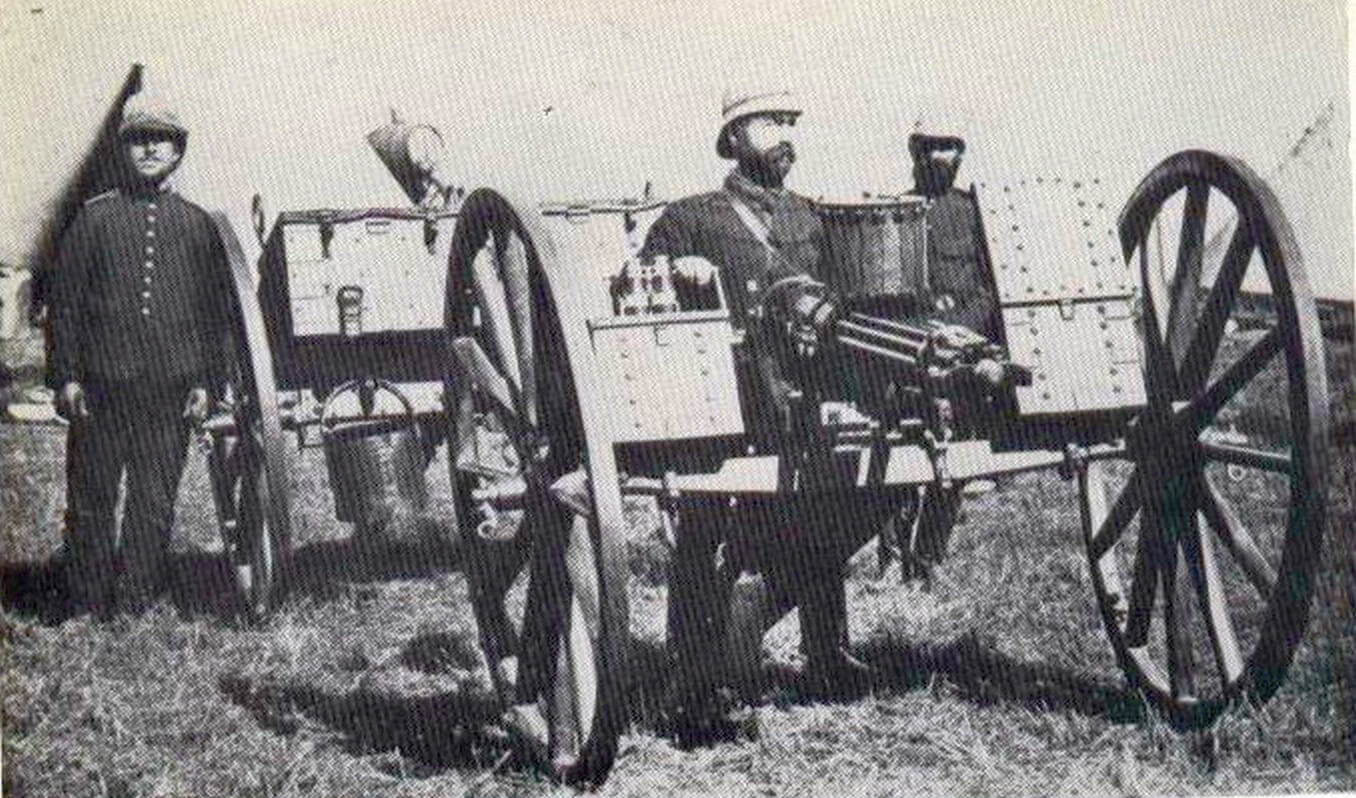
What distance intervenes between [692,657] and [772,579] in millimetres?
368

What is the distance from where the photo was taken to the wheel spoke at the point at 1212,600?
3980mm

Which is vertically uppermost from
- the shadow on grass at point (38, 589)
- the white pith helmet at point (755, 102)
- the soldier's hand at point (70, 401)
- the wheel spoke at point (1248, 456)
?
the white pith helmet at point (755, 102)

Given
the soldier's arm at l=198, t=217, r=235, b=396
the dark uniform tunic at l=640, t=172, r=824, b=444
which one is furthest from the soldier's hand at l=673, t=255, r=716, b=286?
the soldier's arm at l=198, t=217, r=235, b=396

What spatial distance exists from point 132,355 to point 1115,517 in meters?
3.25

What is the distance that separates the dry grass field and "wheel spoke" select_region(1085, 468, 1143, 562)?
362mm

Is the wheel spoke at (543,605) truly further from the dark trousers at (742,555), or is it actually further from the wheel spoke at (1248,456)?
the wheel spoke at (1248,456)

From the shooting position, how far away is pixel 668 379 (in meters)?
3.81

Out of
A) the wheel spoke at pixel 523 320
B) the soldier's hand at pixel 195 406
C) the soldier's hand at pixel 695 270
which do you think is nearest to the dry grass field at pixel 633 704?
the soldier's hand at pixel 195 406

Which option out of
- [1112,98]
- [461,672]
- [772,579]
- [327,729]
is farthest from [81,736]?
[1112,98]

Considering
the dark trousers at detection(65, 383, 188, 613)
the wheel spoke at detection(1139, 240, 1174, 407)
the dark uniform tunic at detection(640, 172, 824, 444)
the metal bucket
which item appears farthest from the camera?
the metal bucket

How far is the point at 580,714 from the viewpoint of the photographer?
12.3 feet

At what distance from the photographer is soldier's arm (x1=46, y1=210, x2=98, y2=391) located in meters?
4.83

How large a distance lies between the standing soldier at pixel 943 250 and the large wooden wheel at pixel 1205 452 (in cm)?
48

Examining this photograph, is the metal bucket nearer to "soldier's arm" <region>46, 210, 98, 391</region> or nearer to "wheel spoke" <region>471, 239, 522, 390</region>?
"soldier's arm" <region>46, 210, 98, 391</region>
